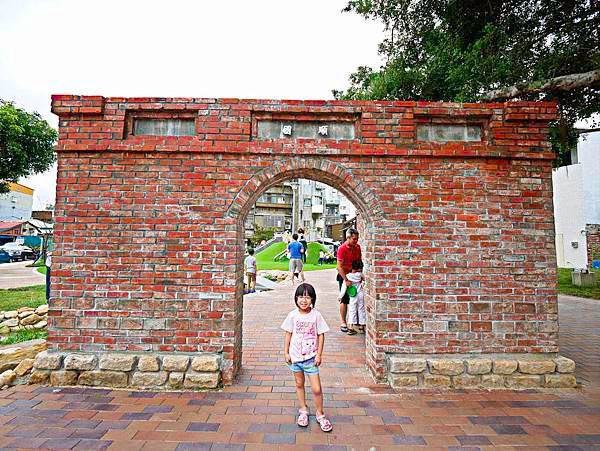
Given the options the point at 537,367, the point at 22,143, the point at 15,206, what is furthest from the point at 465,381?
the point at 15,206

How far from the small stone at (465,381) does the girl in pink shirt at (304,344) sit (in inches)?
69.7

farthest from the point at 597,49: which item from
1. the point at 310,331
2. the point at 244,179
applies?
the point at 310,331

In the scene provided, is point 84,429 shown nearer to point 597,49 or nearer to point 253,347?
point 253,347

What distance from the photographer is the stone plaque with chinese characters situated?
4348 mm

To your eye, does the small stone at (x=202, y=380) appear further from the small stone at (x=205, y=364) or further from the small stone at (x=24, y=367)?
the small stone at (x=24, y=367)

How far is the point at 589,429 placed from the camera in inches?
125

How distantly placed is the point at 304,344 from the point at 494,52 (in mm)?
7157

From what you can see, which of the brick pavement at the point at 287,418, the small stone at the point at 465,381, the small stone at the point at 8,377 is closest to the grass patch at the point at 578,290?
the brick pavement at the point at 287,418

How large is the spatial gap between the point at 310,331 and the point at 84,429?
2265mm

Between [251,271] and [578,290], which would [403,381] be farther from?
[578,290]

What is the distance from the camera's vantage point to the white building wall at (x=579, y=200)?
19.0 meters

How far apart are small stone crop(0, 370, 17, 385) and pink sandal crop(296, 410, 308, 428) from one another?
349 cm

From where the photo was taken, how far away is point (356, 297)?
20.5ft

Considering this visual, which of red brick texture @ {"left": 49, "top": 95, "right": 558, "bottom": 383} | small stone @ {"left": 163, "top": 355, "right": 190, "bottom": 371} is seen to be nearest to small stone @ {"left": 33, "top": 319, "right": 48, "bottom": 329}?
red brick texture @ {"left": 49, "top": 95, "right": 558, "bottom": 383}
